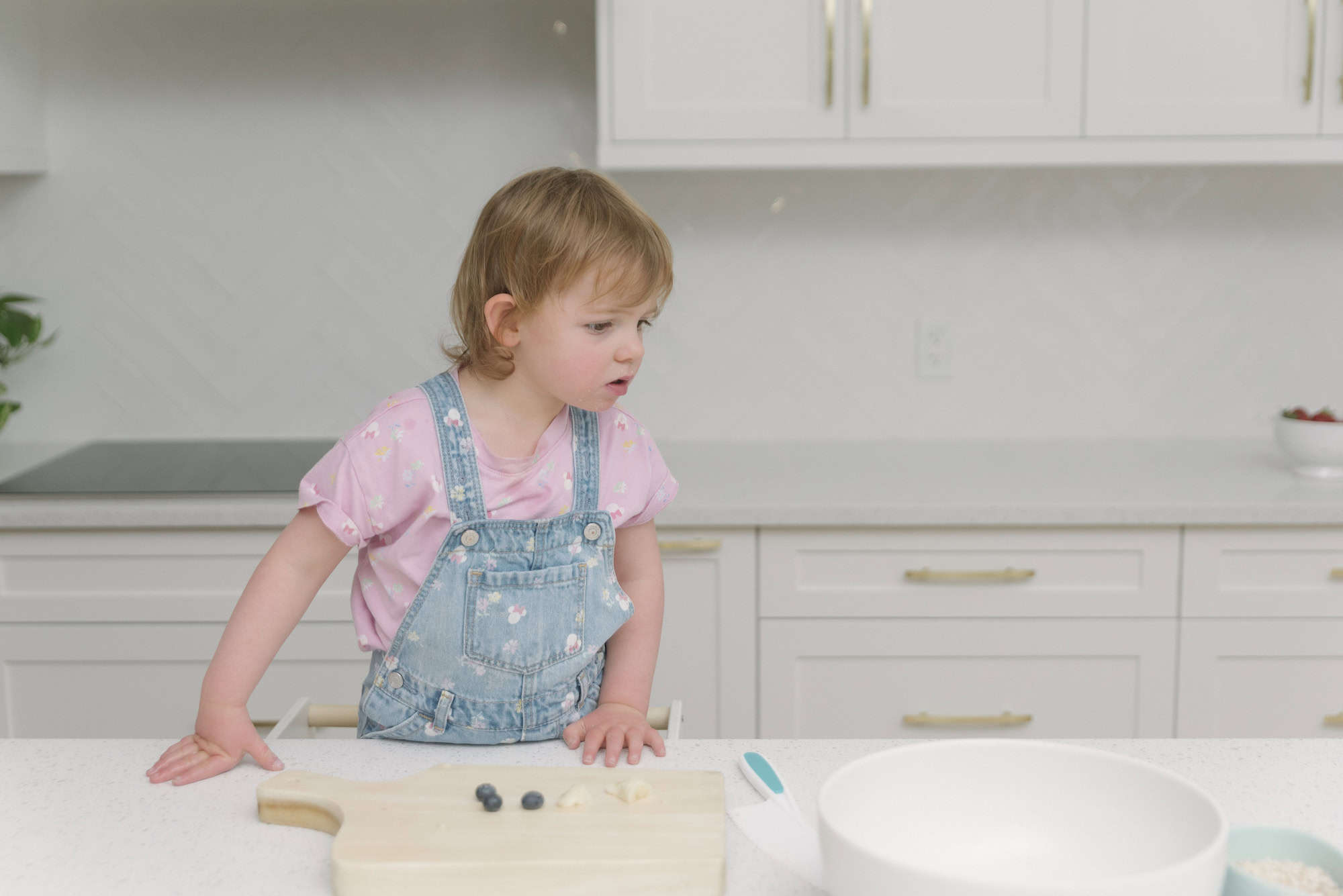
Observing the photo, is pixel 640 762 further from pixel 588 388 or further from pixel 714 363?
pixel 714 363

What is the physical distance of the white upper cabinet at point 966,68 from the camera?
200 cm

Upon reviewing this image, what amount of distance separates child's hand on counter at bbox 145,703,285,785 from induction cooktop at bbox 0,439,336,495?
1.07m

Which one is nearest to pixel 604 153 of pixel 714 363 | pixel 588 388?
pixel 714 363

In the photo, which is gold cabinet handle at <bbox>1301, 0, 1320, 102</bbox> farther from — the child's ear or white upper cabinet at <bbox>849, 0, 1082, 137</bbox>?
the child's ear

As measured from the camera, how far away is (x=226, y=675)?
102cm

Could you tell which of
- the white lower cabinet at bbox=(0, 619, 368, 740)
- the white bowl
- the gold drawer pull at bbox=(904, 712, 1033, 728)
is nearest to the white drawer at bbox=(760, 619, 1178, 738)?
the gold drawer pull at bbox=(904, 712, 1033, 728)

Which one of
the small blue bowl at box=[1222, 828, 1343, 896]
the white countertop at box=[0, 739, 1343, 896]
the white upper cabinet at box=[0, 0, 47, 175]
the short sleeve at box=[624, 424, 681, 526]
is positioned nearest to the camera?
the small blue bowl at box=[1222, 828, 1343, 896]

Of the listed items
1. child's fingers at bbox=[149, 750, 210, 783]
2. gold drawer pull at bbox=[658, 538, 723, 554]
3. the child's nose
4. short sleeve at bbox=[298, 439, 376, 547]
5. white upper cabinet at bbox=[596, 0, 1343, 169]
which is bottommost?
gold drawer pull at bbox=[658, 538, 723, 554]

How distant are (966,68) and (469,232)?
95cm

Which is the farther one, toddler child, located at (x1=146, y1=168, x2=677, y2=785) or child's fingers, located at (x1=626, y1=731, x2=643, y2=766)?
toddler child, located at (x1=146, y1=168, x2=677, y2=785)

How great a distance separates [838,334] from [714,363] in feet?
0.79

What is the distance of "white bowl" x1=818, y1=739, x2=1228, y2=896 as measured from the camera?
2.29 feet

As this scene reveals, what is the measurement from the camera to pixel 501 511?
1.16 meters

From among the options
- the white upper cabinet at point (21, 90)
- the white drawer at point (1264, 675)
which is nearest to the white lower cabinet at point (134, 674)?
the white upper cabinet at point (21, 90)
